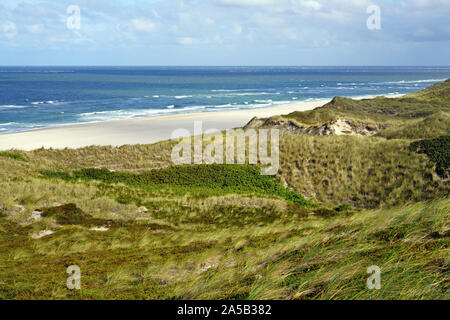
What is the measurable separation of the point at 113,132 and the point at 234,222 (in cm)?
3717

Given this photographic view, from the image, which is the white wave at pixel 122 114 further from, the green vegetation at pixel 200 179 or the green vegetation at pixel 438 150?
the green vegetation at pixel 438 150

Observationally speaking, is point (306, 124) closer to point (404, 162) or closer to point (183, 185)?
point (404, 162)

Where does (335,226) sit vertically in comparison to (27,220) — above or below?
above

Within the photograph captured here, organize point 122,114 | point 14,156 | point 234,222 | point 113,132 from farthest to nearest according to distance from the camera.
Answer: point 122,114
point 113,132
point 14,156
point 234,222

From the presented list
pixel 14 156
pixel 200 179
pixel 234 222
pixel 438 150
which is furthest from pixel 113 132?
pixel 438 150

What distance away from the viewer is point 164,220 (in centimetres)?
1423

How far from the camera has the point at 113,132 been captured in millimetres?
47844

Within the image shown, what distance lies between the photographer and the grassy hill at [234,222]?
5.80m

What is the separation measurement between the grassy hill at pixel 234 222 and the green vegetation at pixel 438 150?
0.25 feet

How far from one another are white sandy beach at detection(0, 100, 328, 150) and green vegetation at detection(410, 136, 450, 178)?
1107 inches

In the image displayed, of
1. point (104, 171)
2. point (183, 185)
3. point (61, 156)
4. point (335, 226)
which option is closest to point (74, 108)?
point (61, 156)

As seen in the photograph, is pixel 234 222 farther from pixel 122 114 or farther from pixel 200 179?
pixel 122 114

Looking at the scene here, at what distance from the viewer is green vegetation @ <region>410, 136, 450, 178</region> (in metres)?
19.5
